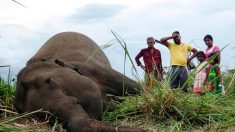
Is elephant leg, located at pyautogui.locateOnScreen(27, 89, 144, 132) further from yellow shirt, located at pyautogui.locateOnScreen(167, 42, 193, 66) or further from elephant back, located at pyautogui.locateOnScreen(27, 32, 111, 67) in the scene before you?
yellow shirt, located at pyautogui.locateOnScreen(167, 42, 193, 66)

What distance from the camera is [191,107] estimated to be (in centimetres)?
523

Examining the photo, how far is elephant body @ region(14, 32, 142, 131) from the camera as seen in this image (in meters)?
4.55

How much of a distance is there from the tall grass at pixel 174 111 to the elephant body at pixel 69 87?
0.89 feet

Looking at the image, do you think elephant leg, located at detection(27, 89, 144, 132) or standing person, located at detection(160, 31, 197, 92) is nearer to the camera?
elephant leg, located at detection(27, 89, 144, 132)

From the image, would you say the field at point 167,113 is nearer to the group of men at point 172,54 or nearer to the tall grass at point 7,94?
the tall grass at point 7,94

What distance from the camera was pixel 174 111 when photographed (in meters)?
5.22

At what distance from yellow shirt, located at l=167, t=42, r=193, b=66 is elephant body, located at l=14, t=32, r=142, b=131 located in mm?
2326

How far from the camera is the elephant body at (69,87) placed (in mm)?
4550

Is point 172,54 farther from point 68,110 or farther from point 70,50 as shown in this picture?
point 68,110

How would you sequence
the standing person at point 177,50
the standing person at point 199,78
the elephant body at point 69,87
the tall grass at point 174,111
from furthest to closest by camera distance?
the standing person at point 177,50, the standing person at point 199,78, the tall grass at point 174,111, the elephant body at point 69,87

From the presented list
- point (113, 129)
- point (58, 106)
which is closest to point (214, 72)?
point (58, 106)

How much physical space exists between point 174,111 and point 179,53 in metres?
4.21

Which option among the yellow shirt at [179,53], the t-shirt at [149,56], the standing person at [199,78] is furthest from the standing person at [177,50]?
the standing person at [199,78]

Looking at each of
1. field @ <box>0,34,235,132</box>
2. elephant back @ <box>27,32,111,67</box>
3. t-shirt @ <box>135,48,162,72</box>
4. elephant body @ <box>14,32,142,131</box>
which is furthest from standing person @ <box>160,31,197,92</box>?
field @ <box>0,34,235,132</box>
